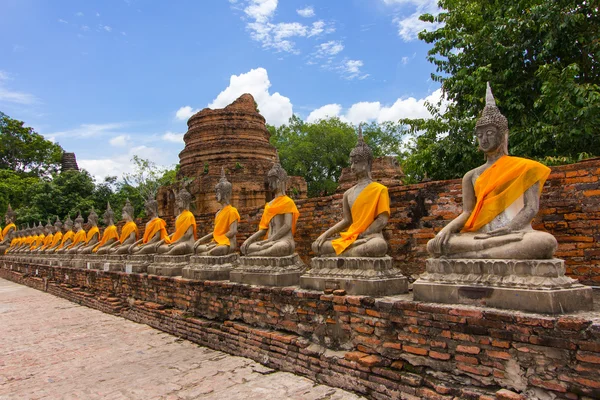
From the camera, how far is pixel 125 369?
555 cm

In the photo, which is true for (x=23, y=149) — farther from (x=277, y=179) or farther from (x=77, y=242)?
(x=277, y=179)

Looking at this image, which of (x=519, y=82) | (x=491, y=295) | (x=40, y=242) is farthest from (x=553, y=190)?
(x=40, y=242)

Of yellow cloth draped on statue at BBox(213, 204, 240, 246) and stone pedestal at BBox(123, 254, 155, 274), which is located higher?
yellow cloth draped on statue at BBox(213, 204, 240, 246)

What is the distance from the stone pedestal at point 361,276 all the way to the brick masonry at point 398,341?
15 centimetres

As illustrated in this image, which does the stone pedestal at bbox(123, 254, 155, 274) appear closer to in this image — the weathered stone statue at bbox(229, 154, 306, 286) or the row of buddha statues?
the row of buddha statues

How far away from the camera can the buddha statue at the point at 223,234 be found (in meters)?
7.37

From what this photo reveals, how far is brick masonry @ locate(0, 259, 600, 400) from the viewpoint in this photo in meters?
3.02

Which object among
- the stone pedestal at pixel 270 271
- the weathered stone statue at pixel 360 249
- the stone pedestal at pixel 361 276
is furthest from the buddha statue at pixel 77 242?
the stone pedestal at pixel 361 276

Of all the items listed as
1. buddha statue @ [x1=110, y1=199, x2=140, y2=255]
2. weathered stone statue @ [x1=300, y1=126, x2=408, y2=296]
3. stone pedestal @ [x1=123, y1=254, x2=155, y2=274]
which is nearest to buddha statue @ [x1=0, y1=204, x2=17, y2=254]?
buddha statue @ [x1=110, y1=199, x2=140, y2=255]

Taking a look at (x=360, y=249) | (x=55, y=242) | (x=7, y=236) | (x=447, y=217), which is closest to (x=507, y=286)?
(x=360, y=249)

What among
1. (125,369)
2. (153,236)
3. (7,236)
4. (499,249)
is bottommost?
(125,369)

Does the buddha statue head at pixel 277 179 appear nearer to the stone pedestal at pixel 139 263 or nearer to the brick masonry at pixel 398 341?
the brick masonry at pixel 398 341

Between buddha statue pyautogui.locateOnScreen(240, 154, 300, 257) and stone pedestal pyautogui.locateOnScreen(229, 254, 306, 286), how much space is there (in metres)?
0.11

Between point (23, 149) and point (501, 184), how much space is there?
45.3 metres
